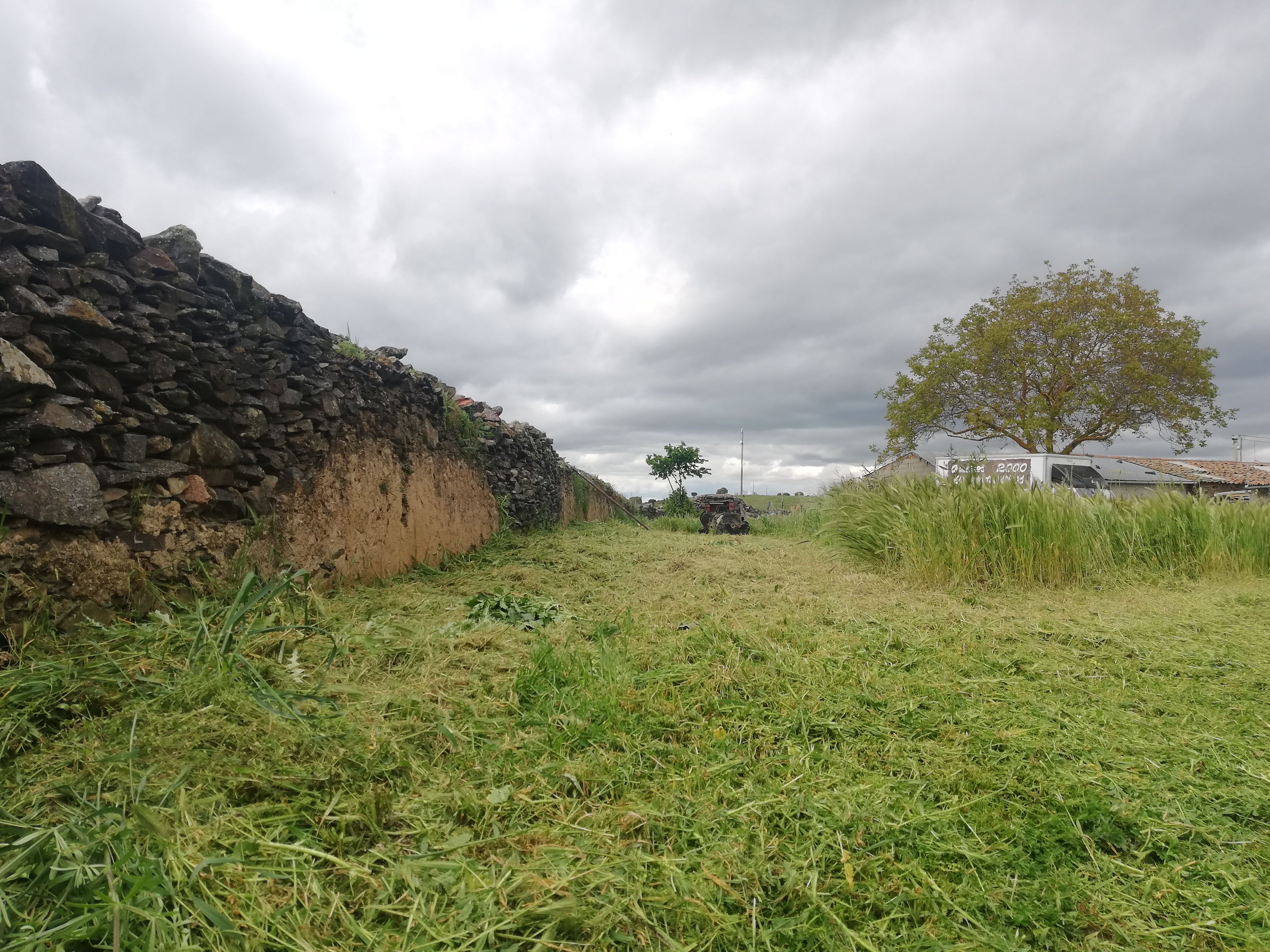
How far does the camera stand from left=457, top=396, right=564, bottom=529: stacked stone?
25.7 ft

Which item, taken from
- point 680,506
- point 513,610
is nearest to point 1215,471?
point 680,506

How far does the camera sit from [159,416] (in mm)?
2818

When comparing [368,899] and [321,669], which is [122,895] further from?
[321,669]

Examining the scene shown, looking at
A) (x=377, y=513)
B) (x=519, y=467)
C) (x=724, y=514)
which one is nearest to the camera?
(x=377, y=513)

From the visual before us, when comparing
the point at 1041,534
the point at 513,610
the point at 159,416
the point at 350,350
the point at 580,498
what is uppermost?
the point at 350,350

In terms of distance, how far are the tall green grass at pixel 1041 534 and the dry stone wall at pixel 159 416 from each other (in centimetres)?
471

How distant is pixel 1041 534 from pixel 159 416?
20.9 ft

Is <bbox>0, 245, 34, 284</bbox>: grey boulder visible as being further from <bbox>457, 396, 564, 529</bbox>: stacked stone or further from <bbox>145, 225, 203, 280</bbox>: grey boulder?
<bbox>457, 396, 564, 529</bbox>: stacked stone

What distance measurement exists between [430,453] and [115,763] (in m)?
4.35

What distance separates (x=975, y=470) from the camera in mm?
6180

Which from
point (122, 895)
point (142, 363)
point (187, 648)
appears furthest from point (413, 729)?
point (142, 363)

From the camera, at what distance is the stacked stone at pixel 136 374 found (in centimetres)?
228

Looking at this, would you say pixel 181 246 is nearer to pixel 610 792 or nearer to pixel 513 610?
pixel 513 610

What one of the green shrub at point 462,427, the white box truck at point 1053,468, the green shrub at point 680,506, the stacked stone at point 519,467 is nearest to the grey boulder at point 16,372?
the green shrub at point 462,427
